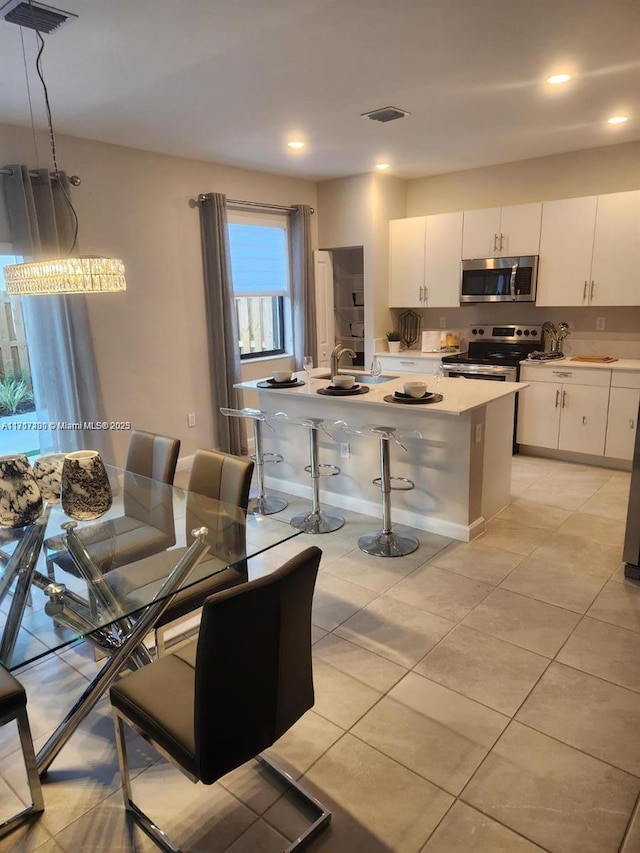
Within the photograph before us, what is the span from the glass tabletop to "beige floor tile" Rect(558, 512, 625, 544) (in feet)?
7.78

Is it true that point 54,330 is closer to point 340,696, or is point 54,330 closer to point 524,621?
point 340,696

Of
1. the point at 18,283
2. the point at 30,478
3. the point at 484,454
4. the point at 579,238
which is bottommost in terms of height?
the point at 484,454

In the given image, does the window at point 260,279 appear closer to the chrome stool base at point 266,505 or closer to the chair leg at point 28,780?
the chrome stool base at point 266,505

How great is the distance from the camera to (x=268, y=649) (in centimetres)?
138

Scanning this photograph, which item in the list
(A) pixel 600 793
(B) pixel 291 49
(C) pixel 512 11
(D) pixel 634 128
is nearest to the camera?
(A) pixel 600 793

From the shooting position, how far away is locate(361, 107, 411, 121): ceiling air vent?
3648 millimetres

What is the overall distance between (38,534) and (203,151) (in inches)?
140

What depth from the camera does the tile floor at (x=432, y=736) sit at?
1689 millimetres

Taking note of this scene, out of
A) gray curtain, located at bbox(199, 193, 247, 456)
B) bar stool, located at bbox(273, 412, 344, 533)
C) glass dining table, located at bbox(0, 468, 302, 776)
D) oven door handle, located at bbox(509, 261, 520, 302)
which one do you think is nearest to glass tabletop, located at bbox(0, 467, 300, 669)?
glass dining table, located at bbox(0, 468, 302, 776)

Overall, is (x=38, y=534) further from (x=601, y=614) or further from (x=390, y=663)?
(x=601, y=614)

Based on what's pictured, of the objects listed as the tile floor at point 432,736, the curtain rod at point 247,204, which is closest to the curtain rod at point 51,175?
the curtain rod at point 247,204

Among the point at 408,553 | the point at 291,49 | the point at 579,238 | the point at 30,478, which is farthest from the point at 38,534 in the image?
the point at 579,238

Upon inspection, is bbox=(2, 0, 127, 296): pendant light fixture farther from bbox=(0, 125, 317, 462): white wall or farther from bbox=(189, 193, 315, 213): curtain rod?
bbox=(189, 193, 315, 213): curtain rod

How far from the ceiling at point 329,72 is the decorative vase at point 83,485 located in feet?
5.84
